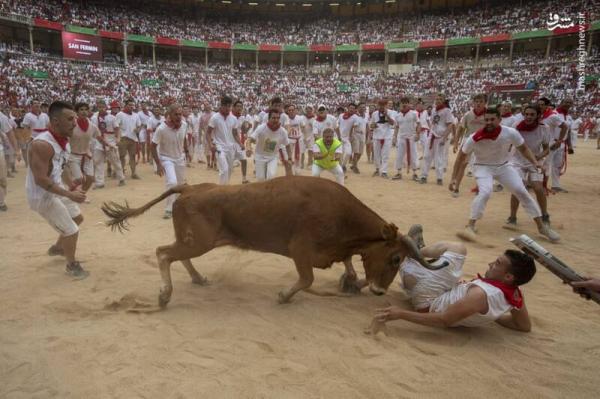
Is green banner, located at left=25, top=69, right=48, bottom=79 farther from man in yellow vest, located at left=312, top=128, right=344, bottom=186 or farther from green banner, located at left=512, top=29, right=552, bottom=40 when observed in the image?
green banner, located at left=512, top=29, right=552, bottom=40

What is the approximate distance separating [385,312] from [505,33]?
55.4 m

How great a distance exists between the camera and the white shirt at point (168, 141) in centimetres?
818

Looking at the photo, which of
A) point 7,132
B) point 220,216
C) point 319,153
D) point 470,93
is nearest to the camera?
point 220,216

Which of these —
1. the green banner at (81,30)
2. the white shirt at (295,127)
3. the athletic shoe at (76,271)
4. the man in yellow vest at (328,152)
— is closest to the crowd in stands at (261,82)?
the green banner at (81,30)

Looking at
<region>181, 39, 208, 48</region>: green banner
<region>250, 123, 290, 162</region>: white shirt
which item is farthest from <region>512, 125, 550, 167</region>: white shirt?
<region>181, 39, 208, 48</region>: green banner

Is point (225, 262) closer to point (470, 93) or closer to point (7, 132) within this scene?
point (7, 132)

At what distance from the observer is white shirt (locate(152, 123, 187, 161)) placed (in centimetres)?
818

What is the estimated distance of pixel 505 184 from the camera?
685 cm

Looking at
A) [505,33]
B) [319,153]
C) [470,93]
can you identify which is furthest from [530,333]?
[505,33]

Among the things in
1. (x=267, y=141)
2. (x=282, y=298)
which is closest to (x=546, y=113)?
(x=267, y=141)

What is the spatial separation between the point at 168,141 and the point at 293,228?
16.8ft

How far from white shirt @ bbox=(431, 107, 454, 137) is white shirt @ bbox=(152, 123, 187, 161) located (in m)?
7.59

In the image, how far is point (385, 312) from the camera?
11.9 ft

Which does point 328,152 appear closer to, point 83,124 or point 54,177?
point 54,177
